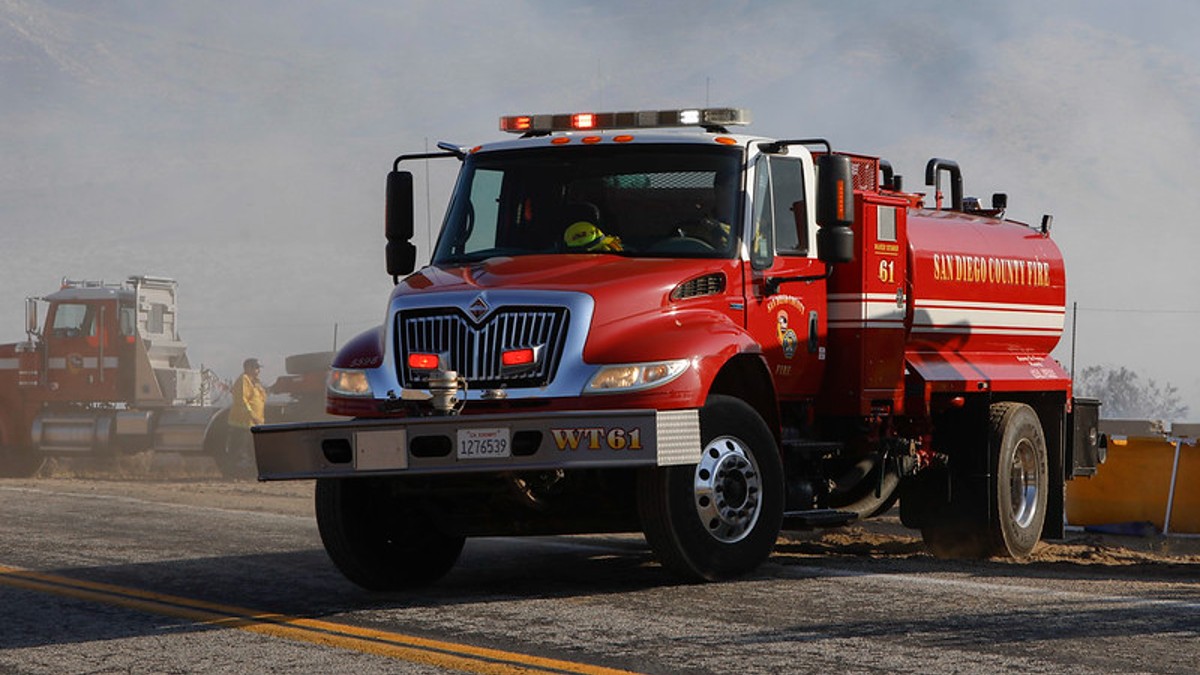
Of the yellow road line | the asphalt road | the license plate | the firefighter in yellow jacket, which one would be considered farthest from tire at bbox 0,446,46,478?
the license plate

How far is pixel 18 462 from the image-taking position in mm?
31406

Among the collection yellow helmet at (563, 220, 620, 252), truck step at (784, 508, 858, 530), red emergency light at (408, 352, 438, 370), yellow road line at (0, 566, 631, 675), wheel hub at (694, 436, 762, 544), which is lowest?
yellow road line at (0, 566, 631, 675)

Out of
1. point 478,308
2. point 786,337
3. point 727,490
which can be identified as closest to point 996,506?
point 786,337

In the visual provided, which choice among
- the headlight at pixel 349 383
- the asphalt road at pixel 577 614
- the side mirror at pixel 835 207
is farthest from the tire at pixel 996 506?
the headlight at pixel 349 383

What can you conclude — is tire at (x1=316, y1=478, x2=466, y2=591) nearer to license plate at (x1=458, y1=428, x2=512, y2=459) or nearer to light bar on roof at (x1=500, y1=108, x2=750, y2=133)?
license plate at (x1=458, y1=428, x2=512, y2=459)

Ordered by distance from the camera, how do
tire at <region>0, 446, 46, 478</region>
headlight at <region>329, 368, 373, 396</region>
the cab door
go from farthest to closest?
1. tire at <region>0, 446, 46, 478</region>
2. the cab door
3. headlight at <region>329, 368, 373, 396</region>

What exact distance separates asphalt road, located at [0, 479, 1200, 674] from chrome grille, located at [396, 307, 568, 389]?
→ 1176mm

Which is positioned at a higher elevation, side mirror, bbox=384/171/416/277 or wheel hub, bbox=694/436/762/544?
side mirror, bbox=384/171/416/277

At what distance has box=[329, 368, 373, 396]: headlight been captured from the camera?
999cm

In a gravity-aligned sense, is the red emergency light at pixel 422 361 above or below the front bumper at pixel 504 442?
above

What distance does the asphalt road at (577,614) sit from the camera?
7.36 metres

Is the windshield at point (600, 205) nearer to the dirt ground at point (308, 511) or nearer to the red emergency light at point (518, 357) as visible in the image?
the red emergency light at point (518, 357)

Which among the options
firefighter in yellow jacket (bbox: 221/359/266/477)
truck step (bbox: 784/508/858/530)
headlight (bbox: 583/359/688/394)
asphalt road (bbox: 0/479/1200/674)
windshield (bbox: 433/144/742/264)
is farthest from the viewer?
firefighter in yellow jacket (bbox: 221/359/266/477)

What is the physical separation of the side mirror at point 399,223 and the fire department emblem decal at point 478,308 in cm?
181
